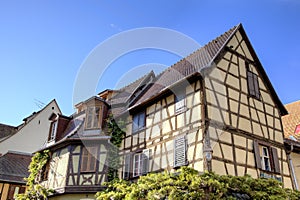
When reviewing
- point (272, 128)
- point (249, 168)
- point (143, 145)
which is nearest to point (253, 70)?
point (272, 128)

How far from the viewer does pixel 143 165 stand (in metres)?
14.0

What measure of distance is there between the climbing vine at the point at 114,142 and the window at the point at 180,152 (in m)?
4.48

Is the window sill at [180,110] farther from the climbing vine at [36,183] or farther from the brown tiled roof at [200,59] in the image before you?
the climbing vine at [36,183]

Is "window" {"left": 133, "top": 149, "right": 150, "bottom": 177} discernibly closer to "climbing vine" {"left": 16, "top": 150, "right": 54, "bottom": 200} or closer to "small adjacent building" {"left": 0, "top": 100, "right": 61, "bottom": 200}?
"climbing vine" {"left": 16, "top": 150, "right": 54, "bottom": 200}

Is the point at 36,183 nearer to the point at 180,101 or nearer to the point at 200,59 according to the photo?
the point at 180,101

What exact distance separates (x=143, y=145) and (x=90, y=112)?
447 cm

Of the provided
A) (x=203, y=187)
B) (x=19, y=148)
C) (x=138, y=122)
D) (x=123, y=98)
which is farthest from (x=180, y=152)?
(x=19, y=148)

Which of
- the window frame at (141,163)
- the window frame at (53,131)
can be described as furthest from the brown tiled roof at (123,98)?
the window frame at (53,131)

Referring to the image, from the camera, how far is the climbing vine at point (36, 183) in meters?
16.5

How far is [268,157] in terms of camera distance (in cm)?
1353

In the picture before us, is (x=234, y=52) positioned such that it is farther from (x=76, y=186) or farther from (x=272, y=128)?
(x=76, y=186)

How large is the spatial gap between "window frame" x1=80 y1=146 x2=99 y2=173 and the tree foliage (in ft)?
13.5

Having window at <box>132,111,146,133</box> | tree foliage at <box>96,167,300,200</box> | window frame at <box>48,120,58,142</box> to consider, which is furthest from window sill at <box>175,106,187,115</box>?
window frame at <box>48,120,58,142</box>

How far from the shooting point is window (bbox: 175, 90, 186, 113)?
42.5 ft
